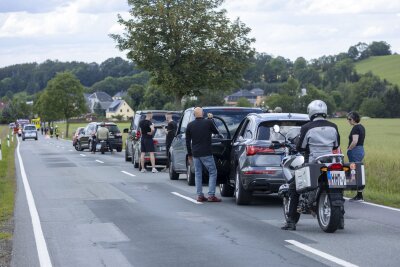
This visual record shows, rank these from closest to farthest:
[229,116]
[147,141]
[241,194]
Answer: [241,194] → [229,116] → [147,141]

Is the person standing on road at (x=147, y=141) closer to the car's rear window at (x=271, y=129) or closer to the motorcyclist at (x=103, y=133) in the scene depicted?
the car's rear window at (x=271, y=129)

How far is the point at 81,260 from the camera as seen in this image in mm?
9039

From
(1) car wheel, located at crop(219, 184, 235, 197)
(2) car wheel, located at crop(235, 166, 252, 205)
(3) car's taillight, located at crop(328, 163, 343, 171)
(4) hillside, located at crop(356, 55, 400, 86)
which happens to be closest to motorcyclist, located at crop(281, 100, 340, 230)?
(3) car's taillight, located at crop(328, 163, 343, 171)

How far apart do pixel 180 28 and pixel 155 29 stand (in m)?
1.25

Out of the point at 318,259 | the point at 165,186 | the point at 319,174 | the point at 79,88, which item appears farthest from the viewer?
the point at 79,88

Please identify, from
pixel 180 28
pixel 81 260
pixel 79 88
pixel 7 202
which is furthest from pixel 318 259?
pixel 79 88

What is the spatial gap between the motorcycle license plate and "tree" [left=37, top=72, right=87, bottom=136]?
85413 millimetres

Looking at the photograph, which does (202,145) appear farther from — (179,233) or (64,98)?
(64,98)

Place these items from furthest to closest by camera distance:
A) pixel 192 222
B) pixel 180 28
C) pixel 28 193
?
pixel 180 28 → pixel 28 193 → pixel 192 222

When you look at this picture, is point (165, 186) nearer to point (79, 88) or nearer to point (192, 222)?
point (192, 222)

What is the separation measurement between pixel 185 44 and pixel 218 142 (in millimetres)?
19722

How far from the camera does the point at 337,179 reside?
1051 cm

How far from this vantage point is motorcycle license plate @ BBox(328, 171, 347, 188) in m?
10.5

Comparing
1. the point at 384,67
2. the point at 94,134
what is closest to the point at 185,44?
the point at 94,134
